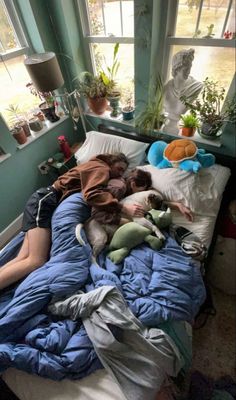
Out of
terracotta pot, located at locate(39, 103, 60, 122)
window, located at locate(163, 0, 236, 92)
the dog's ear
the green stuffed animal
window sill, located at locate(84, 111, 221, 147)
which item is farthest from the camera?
terracotta pot, located at locate(39, 103, 60, 122)

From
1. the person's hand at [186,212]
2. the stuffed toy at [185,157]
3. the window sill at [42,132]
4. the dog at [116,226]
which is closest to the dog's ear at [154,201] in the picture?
the dog at [116,226]

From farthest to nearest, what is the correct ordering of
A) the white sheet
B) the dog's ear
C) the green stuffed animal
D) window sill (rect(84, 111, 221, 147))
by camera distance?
window sill (rect(84, 111, 221, 147)) < the dog's ear < the green stuffed animal < the white sheet

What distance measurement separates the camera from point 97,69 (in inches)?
83.1

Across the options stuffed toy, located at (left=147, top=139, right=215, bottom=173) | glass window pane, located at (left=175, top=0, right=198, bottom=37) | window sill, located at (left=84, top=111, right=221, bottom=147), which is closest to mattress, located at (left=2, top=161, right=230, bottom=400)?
stuffed toy, located at (left=147, top=139, right=215, bottom=173)

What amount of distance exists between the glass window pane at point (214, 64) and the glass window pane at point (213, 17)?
9 centimetres

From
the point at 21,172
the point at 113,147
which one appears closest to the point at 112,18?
the point at 113,147

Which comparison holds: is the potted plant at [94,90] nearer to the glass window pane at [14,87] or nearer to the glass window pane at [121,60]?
the glass window pane at [121,60]

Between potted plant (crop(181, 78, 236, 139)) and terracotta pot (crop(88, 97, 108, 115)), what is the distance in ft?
2.58

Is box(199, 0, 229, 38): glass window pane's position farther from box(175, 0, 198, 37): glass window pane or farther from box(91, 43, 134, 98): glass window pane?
box(91, 43, 134, 98): glass window pane

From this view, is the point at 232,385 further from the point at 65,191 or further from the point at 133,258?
the point at 65,191

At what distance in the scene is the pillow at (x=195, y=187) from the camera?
1.40 metres

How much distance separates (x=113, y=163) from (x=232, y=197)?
36.3 inches

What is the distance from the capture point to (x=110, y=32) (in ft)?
5.98

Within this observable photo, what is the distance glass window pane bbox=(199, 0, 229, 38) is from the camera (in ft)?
4.33
